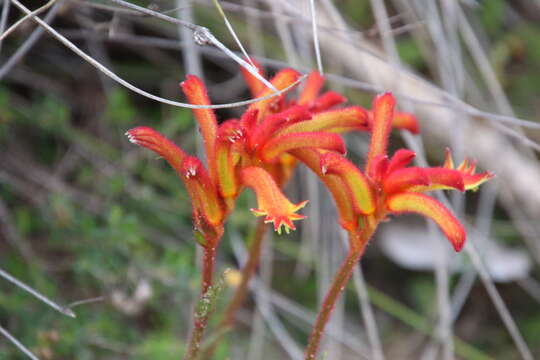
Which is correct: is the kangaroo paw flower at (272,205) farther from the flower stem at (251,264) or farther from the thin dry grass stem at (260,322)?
the thin dry grass stem at (260,322)

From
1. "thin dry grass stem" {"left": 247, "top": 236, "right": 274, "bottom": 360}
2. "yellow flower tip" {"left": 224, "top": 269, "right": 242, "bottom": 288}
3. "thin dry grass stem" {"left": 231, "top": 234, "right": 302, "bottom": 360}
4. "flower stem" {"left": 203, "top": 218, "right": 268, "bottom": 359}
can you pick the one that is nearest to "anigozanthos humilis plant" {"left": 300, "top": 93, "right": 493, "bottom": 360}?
"flower stem" {"left": 203, "top": 218, "right": 268, "bottom": 359}

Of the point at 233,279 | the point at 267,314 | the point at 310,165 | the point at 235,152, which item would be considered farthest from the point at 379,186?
the point at 233,279

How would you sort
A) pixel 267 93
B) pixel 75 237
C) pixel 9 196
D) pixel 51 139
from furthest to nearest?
1. pixel 51 139
2. pixel 9 196
3. pixel 75 237
4. pixel 267 93

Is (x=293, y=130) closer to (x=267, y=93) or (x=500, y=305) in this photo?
(x=267, y=93)

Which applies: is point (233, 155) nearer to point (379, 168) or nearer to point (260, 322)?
point (379, 168)

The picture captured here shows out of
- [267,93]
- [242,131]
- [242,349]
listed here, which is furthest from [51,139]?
[242,131]

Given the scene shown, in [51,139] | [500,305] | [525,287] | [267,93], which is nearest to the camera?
[267,93]
